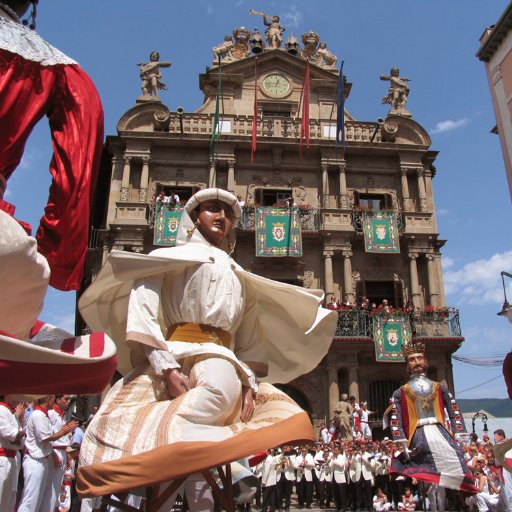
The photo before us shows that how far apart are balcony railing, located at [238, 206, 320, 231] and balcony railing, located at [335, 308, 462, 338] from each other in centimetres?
383

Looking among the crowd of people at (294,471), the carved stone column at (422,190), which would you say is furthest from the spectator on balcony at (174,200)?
the carved stone column at (422,190)

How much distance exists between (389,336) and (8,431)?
51.3 ft

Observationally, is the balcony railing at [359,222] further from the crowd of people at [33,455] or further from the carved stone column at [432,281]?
the crowd of people at [33,455]

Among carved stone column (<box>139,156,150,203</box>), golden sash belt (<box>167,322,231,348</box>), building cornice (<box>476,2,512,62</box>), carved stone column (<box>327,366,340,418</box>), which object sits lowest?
golden sash belt (<box>167,322,231,348</box>)

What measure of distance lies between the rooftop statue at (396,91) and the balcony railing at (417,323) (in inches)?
385

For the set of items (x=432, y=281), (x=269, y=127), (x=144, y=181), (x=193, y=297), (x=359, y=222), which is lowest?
(x=193, y=297)

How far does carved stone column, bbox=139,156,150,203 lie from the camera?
71.4 ft

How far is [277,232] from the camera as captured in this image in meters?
21.1

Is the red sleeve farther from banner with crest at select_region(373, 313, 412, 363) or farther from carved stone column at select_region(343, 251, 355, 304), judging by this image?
carved stone column at select_region(343, 251, 355, 304)

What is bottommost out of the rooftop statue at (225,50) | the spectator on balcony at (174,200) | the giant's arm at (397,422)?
the giant's arm at (397,422)

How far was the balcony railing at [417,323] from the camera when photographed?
19.7 metres

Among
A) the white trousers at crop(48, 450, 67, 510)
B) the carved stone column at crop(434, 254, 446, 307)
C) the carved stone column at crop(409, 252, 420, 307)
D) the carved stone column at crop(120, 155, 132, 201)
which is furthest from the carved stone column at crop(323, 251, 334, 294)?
the white trousers at crop(48, 450, 67, 510)

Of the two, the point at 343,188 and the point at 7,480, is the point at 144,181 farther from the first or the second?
the point at 7,480

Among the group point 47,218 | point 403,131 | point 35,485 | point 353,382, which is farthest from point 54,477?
point 403,131
